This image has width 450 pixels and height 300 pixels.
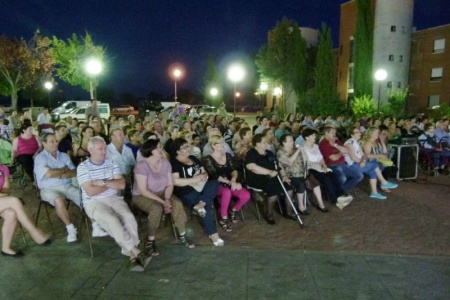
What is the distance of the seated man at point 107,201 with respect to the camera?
4.62 m

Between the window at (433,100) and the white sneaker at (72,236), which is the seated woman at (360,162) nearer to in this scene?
the white sneaker at (72,236)

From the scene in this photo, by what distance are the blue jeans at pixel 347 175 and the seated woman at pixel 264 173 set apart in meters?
1.65

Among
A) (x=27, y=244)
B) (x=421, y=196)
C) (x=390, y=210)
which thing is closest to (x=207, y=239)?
(x=27, y=244)

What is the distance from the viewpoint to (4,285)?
411cm

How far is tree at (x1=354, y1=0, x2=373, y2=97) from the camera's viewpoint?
29.3 metres

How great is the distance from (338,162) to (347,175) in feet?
1.11

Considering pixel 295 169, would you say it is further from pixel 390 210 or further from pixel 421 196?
pixel 421 196

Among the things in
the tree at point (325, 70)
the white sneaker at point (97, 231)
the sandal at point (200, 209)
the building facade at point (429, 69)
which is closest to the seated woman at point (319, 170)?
the sandal at point (200, 209)

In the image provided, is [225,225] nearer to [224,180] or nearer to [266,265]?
[224,180]

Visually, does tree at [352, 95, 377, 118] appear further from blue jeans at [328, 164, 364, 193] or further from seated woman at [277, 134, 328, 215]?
seated woman at [277, 134, 328, 215]

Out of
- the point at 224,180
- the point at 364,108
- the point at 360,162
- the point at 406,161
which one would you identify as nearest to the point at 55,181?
the point at 224,180

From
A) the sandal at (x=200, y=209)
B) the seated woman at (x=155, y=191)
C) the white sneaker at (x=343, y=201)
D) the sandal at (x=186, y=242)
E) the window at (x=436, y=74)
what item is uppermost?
the window at (x=436, y=74)

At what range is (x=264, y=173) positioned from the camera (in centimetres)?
622

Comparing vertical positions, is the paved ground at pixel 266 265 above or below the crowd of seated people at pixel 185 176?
below
